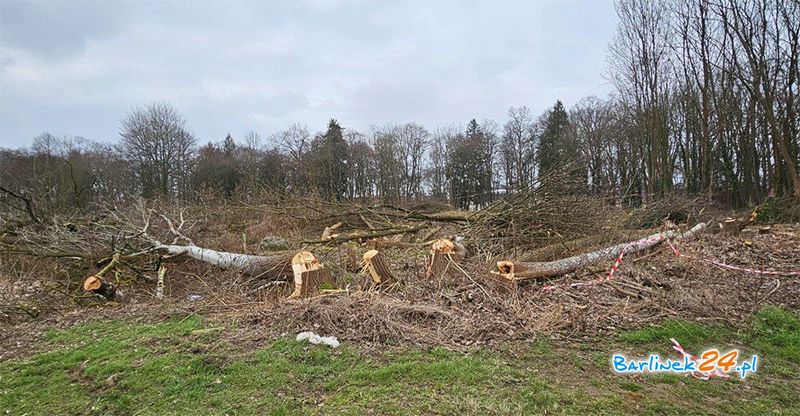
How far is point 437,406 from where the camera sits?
8.09 ft

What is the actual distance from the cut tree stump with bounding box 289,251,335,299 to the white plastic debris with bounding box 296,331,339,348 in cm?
143

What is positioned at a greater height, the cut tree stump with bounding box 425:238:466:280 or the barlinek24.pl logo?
the cut tree stump with bounding box 425:238:466:280

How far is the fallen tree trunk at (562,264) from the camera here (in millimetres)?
5297

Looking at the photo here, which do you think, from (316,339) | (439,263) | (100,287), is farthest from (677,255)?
(100,287)

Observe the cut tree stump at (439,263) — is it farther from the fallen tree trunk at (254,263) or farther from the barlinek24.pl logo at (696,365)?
the barlinek24.pl logo at (696,365)

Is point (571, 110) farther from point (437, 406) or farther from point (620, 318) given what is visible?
point (437, 406)

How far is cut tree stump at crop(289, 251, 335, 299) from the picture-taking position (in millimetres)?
5148

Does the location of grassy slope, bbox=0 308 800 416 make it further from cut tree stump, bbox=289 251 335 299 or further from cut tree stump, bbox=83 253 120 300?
cut tree stump, bbox=83 253 120 300

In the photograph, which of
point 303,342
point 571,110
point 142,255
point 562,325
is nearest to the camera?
point 303,342

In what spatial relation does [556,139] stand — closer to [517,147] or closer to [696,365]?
[517,147]

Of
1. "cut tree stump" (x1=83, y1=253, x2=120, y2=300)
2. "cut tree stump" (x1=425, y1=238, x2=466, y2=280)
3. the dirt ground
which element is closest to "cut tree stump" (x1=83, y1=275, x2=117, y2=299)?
"cut tree stump" (x1=83, y1=253, x2=120, y2=300)

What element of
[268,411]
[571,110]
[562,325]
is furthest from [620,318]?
[571,110]

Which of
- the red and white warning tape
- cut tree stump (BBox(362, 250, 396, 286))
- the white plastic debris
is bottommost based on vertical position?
the white plastic debris

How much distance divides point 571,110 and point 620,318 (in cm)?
3195
